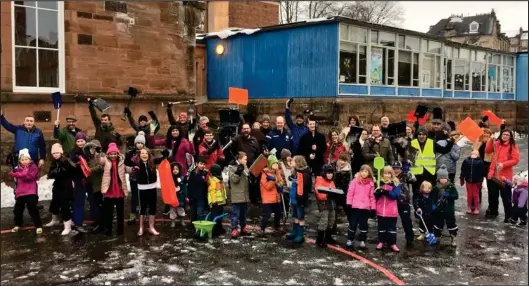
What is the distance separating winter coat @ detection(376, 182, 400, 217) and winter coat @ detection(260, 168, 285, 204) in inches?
65.4

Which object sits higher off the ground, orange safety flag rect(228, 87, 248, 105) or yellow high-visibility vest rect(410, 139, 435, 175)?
orange safety flag rect(228, 87, 248, 105)

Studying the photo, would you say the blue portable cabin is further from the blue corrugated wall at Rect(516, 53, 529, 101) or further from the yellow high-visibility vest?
the yellow high-visibility vest

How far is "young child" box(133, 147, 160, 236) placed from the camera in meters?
Result: 7.57

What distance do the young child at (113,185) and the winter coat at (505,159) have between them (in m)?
6.44

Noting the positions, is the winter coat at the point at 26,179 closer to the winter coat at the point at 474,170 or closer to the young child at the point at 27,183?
the young child at the point at 27,183

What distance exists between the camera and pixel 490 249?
23.0 feet

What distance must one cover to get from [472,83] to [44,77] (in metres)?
23.3

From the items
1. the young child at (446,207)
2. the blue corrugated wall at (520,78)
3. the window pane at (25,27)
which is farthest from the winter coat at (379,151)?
the blue corrugated wall at (520,78)

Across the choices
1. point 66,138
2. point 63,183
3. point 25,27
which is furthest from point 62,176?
point 25,27

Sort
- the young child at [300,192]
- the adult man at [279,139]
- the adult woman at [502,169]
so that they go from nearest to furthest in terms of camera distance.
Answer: the young child at [300,192] → the adult woman at [502,169] → the adult man at [279,139]

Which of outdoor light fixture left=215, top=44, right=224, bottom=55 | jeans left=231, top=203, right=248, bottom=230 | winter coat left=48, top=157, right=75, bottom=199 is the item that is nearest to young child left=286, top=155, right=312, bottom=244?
jeans left=231, top=203, right=248, bottom=230

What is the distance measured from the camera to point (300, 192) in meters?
7.20

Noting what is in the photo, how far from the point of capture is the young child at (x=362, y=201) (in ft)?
23.1

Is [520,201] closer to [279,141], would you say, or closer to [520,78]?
[279,141]
